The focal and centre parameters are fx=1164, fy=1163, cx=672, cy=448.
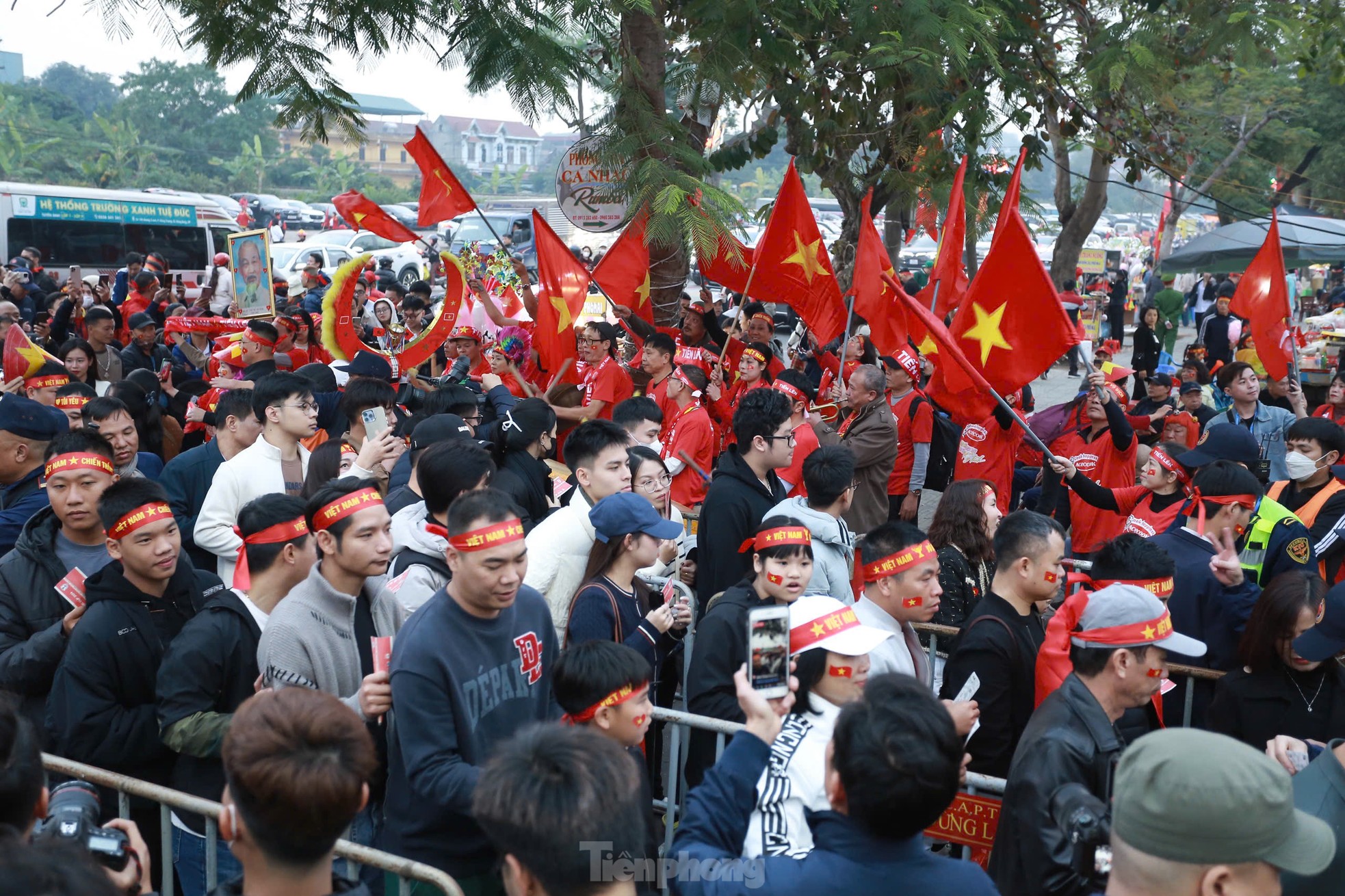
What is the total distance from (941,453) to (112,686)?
261 inches

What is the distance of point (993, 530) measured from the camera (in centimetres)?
536

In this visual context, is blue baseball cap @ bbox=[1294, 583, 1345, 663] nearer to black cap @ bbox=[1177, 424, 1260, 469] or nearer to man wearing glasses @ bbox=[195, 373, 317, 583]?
black cap @ bbox=[1177, 424, 1260, 469]

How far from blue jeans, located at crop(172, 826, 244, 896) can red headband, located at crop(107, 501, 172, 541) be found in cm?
95

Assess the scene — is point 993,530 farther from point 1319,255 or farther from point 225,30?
point 1319,255

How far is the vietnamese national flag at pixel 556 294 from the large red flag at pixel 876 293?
2.00m

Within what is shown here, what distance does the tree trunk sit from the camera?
17.4 metres

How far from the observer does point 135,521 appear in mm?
3771

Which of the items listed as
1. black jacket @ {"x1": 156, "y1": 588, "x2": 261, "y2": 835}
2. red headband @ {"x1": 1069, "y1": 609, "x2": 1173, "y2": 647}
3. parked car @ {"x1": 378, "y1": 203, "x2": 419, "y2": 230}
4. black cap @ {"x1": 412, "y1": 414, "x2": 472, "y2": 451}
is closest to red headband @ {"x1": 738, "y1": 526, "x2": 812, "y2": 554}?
red headband @ {"x1": 1069, "y1": 609, "x2": 1173, "y2": 647}

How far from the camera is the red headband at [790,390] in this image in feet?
27.0

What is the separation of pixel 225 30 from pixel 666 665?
4.85 meters

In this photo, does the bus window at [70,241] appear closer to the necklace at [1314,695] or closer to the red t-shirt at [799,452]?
the red t-shirt at [799,452]

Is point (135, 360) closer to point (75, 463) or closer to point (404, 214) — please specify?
point (75, 463)

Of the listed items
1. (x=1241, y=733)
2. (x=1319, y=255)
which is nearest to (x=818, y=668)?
(x=1241, y=733)

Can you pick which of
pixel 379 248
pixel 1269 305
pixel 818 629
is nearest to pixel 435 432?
pixel 818 629
